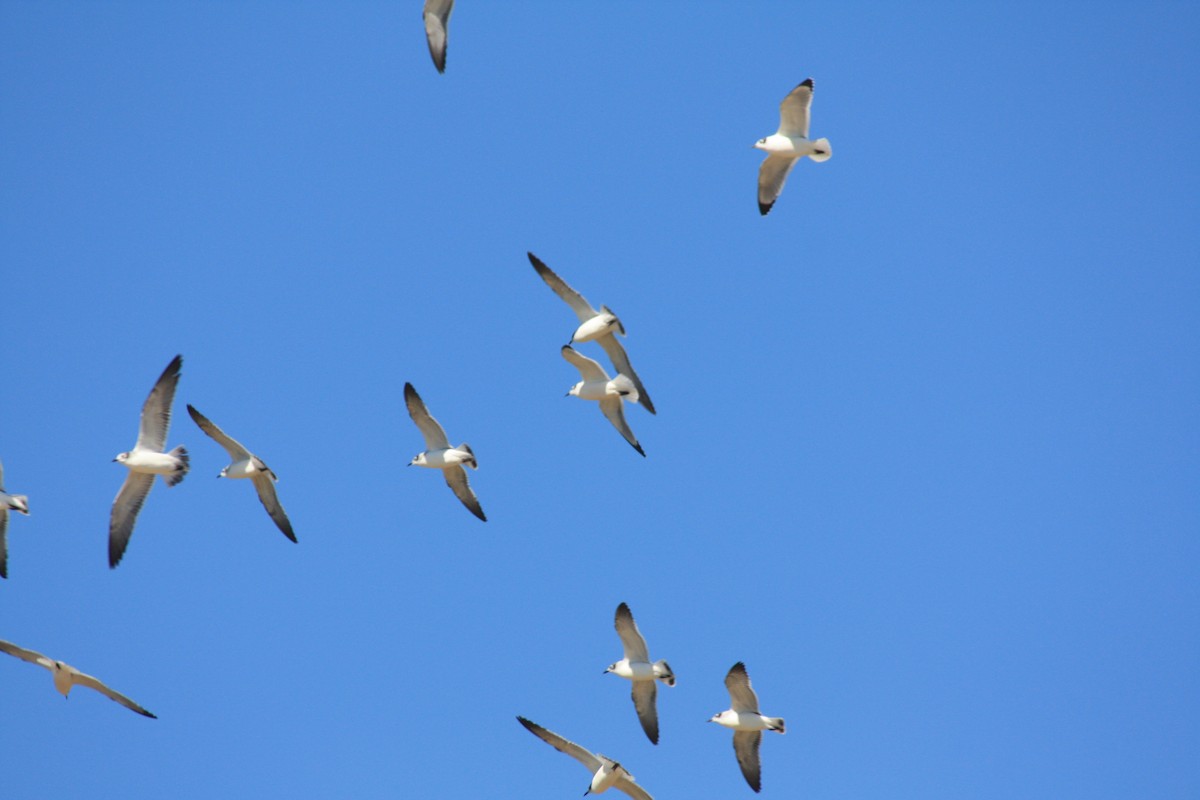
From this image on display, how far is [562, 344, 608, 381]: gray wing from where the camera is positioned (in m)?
24.7

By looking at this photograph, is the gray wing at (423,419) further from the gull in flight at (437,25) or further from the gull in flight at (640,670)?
the gull in flight at (437,25)

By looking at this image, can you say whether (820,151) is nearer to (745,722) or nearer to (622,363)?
(622,363)

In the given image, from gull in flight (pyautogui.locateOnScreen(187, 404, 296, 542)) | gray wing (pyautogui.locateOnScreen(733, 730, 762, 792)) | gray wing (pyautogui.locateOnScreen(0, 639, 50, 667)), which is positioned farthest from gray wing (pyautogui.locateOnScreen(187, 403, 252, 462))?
gray wing (pyautogui.locateOnScreen(733, 730, 762, 792))

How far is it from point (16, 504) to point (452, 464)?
583 cm

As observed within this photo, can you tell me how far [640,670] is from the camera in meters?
24.8

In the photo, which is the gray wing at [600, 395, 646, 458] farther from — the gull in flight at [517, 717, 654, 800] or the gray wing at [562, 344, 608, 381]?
the gull in flight at [517, 717, 654, 800]

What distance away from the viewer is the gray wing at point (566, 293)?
24422 mm

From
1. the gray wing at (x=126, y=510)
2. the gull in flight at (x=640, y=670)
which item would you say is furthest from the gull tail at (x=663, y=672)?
the gray wing at (x=126, y=510)

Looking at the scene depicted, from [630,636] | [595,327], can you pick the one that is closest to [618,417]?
[595,327]

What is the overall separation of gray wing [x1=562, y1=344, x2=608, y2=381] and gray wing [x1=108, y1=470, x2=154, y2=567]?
229 inches

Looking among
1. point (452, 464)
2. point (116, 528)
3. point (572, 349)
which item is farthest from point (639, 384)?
point (116, 528)

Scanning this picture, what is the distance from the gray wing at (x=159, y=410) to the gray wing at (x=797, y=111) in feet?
27.7

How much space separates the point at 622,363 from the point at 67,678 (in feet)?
27.9

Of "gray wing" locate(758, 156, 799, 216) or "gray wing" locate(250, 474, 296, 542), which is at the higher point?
"gray wing" locate(758, 156, 799, 216)
